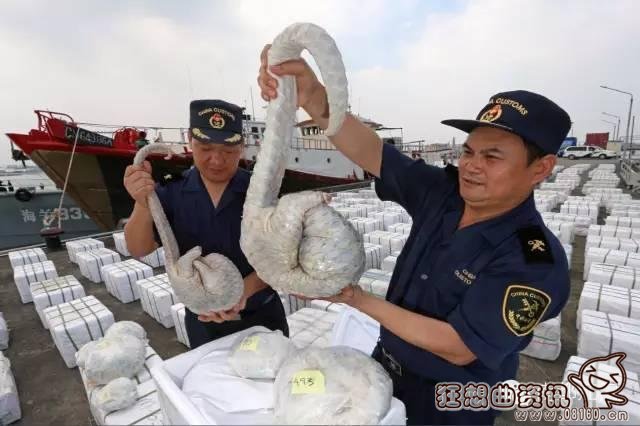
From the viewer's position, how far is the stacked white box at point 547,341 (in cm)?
304

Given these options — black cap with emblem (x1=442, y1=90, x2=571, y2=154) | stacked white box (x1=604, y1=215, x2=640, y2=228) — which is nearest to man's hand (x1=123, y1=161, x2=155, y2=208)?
black cap with emblem (x1=442, y1=90, x2=571, y2=154)

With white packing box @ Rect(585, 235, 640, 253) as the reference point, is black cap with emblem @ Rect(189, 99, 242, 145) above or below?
above

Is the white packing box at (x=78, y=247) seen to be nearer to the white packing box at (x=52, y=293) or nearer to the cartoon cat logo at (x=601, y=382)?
the white packing box at (x=52, y=293)

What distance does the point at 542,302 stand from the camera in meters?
1.14

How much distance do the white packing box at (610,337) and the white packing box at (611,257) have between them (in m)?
1.88

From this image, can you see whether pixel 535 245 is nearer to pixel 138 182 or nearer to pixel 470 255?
pixel 470 255

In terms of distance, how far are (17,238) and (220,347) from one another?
51.2 feet

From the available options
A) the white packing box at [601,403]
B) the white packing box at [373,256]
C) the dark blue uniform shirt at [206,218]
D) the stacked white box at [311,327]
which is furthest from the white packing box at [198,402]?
the white packing box at [373,256]

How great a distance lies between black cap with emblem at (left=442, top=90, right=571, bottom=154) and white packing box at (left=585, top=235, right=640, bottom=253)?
514cm

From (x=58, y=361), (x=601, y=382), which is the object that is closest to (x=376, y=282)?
(x=601, y=382)

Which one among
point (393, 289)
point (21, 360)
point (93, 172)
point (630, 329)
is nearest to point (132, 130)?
point (93, 172)

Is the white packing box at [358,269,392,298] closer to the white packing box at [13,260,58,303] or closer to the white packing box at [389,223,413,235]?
the white packing box at [389,223,413,235]

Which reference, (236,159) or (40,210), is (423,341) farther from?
(40,210)

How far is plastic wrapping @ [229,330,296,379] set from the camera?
50.8 inches
